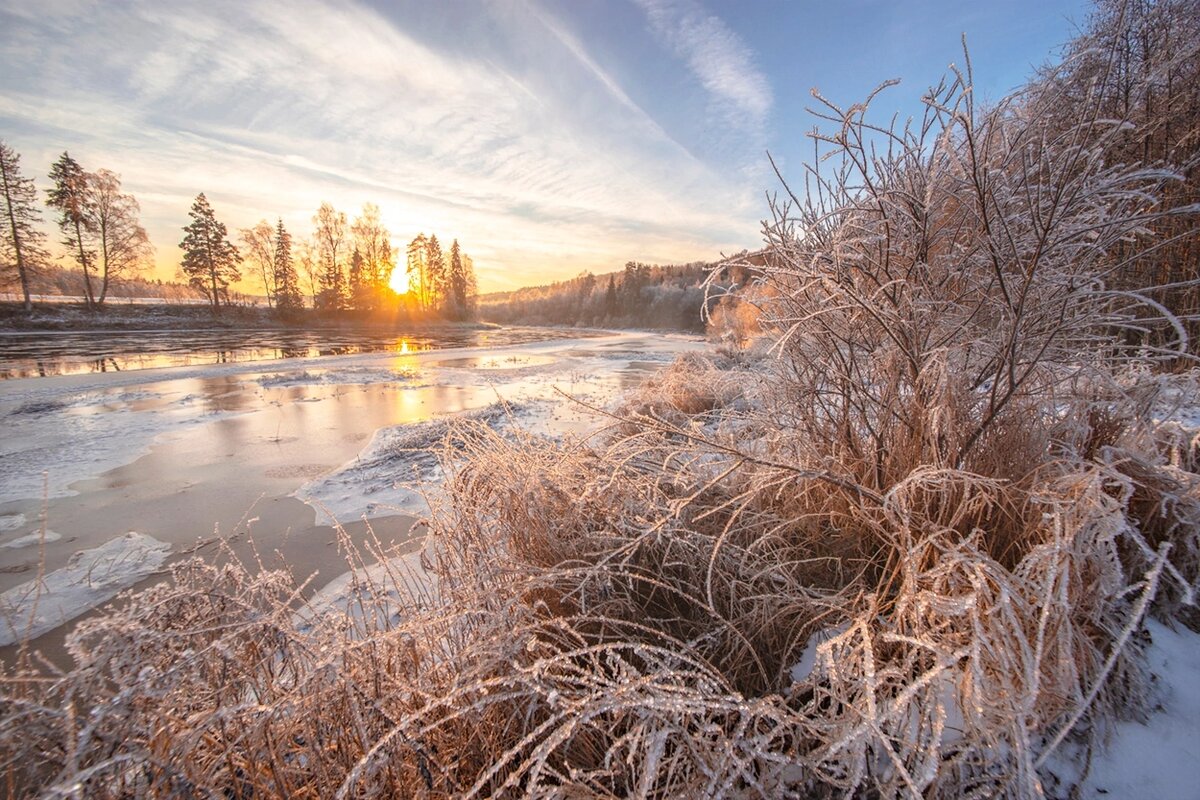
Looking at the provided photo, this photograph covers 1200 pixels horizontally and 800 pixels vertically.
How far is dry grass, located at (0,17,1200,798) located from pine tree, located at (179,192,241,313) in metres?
48.4

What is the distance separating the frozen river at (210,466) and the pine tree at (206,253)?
33863 millimetres

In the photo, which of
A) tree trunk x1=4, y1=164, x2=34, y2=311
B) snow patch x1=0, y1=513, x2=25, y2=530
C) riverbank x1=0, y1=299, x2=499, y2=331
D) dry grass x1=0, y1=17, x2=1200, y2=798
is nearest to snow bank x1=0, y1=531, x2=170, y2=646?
snow patch x1=0, y1=513, x2=25, y2=530

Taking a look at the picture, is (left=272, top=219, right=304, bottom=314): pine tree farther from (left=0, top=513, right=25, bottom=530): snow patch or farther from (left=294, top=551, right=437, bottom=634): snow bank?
(left=294, top=551, right=437, bottom=634): snow bank

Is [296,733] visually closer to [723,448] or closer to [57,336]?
[723,448]

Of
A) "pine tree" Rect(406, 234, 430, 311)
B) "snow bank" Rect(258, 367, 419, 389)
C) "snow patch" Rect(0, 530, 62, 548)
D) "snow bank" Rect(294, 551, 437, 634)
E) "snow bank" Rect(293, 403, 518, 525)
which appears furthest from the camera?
"pine tree" Rect(406, 234, 430, 311)

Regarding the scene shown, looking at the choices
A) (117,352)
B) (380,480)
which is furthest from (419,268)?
(380,480)

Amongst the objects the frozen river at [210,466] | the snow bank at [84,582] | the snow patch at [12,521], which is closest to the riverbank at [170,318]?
the frozen river at [210,466]

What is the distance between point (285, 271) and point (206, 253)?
5.99 m

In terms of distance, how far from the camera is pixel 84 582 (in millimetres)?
3465

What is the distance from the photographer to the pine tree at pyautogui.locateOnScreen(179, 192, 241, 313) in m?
38.6

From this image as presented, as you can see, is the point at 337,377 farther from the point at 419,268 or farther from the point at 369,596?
the point at 419,268

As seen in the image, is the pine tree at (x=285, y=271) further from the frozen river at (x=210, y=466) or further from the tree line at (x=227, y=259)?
the frozen river at (x=210, y=466)

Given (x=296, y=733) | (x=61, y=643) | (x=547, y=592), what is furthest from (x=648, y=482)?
(x=61, y=643)

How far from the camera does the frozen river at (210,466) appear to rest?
12.1 ft
